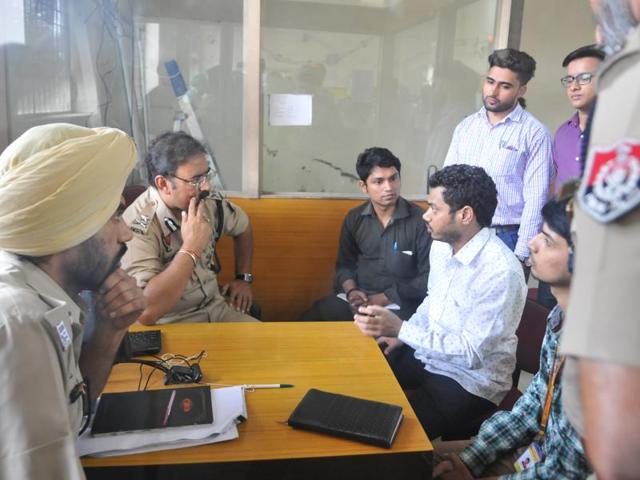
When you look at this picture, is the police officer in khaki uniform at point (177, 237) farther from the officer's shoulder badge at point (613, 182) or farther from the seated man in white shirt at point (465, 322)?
the officer's shoulder badge at point (613, 182)

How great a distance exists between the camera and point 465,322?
1801 millimetres

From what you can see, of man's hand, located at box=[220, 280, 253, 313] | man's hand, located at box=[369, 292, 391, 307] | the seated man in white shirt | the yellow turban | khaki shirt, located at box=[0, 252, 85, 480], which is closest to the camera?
khaki shirt, located at box=[0, 252, 85, 480]

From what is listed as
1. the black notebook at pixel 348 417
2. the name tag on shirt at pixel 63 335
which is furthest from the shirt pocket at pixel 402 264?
the name tag on shirt at pixel 63 335

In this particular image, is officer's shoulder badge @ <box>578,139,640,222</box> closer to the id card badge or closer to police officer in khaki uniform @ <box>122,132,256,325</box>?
the id card badge

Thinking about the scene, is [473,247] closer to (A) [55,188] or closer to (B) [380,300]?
(B) [380,300]

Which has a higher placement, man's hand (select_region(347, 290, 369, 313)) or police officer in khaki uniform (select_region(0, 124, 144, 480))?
police officer in khaki uniform (select_region(0, 124, 144, 480))

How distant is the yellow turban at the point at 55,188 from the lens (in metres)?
1.08

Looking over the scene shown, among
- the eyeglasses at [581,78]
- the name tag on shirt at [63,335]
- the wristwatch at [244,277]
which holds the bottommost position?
the wristwatch at [244,277]

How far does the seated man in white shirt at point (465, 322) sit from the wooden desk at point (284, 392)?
0.22 metres

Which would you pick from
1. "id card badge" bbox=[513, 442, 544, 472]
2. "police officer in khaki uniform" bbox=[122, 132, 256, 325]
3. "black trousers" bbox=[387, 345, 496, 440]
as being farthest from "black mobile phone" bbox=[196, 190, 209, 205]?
"id card badge" bbox=[513, 442, 544, 472]

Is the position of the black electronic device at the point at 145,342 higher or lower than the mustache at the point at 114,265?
lower

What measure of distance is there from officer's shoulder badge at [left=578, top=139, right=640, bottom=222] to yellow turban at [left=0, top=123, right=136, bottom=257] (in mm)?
1002

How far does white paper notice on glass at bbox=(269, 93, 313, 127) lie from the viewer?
124 inches

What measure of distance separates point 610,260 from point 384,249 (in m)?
2.33
